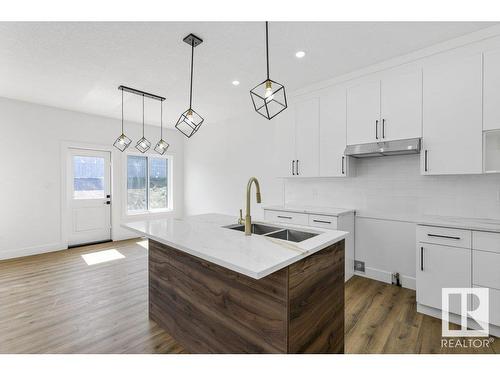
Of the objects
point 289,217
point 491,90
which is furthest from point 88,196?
point 491,90

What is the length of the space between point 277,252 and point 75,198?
5.19 m

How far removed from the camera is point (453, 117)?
2.48 m

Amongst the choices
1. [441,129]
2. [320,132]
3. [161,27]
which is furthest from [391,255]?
[161,27]

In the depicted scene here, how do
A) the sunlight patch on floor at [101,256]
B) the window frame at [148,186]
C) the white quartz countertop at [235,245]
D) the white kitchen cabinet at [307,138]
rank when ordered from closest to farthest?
the white quartz countertop at [235,245] < the white kitchen cabinet at [307,138] < the sunlight patch on floor at [101,256] < the window frame at [148,186]

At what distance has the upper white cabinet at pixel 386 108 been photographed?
272 cm

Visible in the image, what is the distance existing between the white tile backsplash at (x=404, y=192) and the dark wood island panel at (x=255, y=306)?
1730 mm

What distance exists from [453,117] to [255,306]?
2.69m

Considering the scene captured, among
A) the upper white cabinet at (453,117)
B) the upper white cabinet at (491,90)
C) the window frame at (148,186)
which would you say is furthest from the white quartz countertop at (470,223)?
the window frame at (148,186)

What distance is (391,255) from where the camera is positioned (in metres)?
3.18

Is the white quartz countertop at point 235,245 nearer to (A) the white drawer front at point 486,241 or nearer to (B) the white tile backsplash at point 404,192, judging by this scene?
(A) the white drawer front at point 486,241

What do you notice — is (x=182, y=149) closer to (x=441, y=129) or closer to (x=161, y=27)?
(x=161, y=27)

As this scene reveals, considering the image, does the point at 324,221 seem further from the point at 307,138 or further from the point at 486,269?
the point at 486,269

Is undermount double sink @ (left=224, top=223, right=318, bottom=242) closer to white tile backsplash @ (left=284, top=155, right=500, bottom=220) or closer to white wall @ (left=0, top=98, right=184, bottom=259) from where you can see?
white tile backsplash @ (left=284, top=155, right=500, bottom=220)

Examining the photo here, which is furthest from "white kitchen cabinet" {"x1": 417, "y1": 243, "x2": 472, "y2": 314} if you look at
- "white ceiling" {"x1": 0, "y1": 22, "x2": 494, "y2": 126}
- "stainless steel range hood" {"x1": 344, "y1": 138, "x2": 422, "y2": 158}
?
"white ceiling" {"x1": 0, "y1": 22, "x2": 494, "y2": 126}
